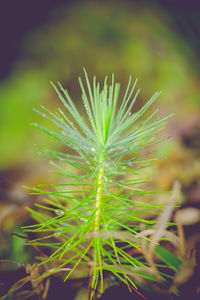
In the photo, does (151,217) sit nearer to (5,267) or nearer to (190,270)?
(190,270)

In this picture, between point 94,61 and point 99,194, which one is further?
point 94,61

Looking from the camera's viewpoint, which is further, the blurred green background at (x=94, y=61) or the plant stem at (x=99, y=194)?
the blurred green background at (x=94, y=61)

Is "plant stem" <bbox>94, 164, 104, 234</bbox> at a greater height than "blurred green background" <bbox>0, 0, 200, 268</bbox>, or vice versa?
"blurred green background" <bbox>0, 0, 200, 268</bbox>

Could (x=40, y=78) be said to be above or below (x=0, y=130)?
above

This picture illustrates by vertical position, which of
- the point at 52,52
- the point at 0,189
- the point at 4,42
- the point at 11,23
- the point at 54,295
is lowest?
the point at 54,295

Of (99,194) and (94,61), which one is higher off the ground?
(94,61)

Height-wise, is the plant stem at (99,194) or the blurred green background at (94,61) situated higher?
the blurred green background at (94,61)

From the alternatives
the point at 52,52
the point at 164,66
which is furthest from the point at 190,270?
the point at 52,52

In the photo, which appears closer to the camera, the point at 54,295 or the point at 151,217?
the point at 54,295
